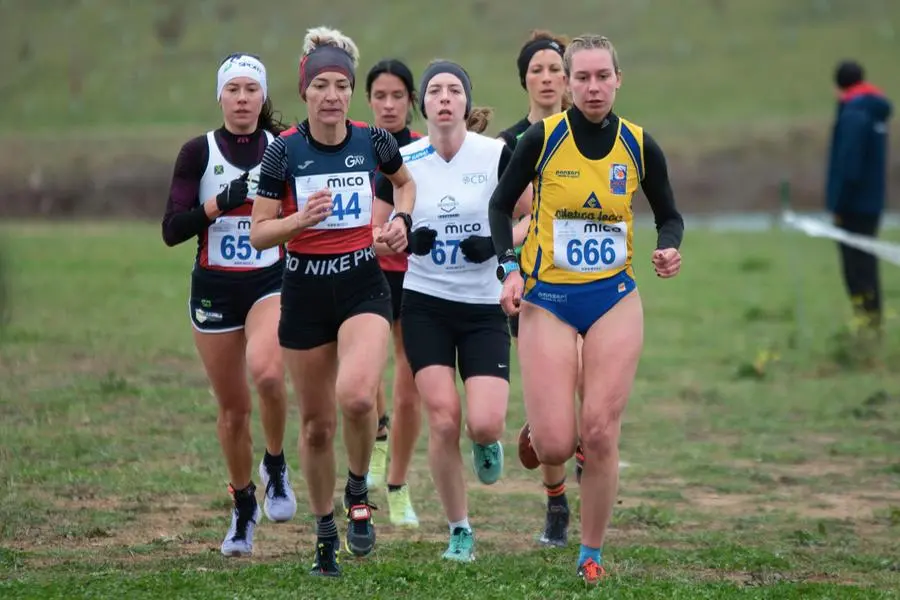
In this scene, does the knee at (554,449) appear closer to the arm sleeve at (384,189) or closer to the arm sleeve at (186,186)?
the arm sleeve at (384,189)

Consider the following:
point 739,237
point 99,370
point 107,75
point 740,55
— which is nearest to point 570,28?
point 740,55

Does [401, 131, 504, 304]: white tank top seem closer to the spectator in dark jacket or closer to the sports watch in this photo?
the sports watch

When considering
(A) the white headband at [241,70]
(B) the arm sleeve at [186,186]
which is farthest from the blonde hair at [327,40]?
(B) the arm sleeve at [186,186]

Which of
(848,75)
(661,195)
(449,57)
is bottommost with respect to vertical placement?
(661,195)

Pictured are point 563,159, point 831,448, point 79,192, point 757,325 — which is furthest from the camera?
point 79,192

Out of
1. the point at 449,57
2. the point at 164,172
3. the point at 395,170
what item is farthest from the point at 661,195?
the point at 449,57

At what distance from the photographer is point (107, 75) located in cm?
4822

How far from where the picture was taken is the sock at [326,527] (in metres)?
8.15

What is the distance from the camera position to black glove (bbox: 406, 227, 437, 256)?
877 centimetres

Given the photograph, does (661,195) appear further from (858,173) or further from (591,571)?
(858,173)

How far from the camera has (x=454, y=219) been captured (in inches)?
351

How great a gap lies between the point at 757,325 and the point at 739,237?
12.8 meters

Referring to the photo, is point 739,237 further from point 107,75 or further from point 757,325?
point 107,75

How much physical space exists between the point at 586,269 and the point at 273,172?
1709 millimetres
